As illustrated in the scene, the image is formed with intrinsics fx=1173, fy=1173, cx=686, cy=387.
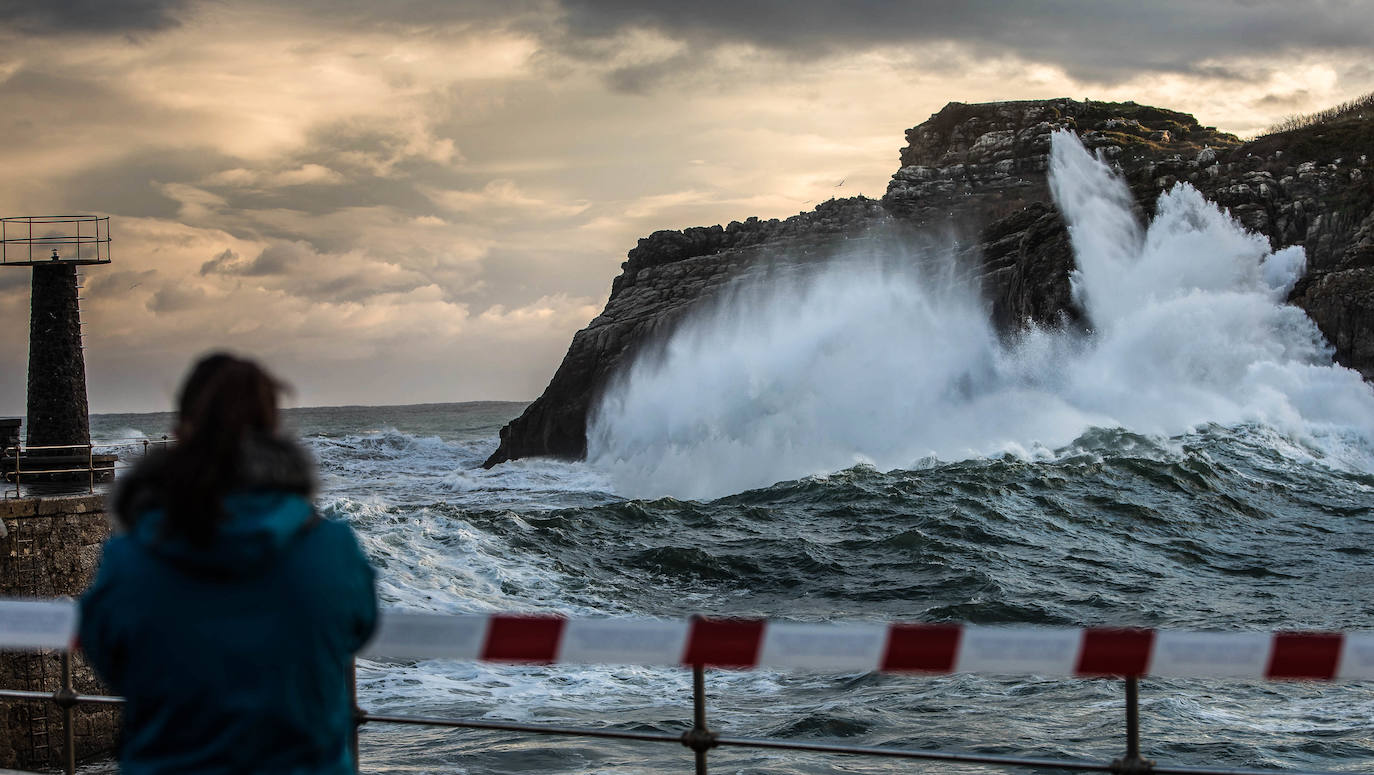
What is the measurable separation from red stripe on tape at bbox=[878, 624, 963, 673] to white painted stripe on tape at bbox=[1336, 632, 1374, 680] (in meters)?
0.87

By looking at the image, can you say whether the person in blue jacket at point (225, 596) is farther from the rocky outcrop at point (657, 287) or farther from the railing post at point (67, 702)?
the rocky outcrop at point (657, 287)

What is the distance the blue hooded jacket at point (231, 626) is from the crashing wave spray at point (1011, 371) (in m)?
28.6

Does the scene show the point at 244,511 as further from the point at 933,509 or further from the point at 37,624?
the point at 933,509

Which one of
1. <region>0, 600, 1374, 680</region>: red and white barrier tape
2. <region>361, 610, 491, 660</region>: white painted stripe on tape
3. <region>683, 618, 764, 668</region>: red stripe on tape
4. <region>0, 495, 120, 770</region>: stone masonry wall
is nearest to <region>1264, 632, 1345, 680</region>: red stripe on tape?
<region>0, 600, 1374, 680</region>: red and white barrier tape

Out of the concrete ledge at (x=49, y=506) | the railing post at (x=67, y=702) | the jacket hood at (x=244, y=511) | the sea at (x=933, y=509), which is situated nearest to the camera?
the jacket hood at (x=244, y=511)

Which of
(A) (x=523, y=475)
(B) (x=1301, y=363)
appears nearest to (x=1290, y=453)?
(B) (x=1301, y=363)

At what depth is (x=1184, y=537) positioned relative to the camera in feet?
60.5

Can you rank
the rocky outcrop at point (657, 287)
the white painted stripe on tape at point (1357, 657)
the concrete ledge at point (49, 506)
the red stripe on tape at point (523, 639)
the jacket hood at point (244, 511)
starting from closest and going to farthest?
the jacket hood at point (244, 511) < the white painted stripe on tape at point (1357, 657) < the red stripe on tape at point (523, 639) < the concrete ledge at point (49, 506) < the rocky outcrop at point (657, 287)

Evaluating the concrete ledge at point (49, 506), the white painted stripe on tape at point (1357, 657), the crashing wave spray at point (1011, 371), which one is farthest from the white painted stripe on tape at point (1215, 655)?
the crashing wave spray at point (1011, 371)

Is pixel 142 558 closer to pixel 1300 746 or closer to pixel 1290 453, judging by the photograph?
pixel 1300 746

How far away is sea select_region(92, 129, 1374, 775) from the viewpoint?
9.59 meters

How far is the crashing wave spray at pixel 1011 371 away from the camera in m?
31.4

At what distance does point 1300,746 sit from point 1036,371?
94.2 feet

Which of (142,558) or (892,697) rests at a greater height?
(142,558)
